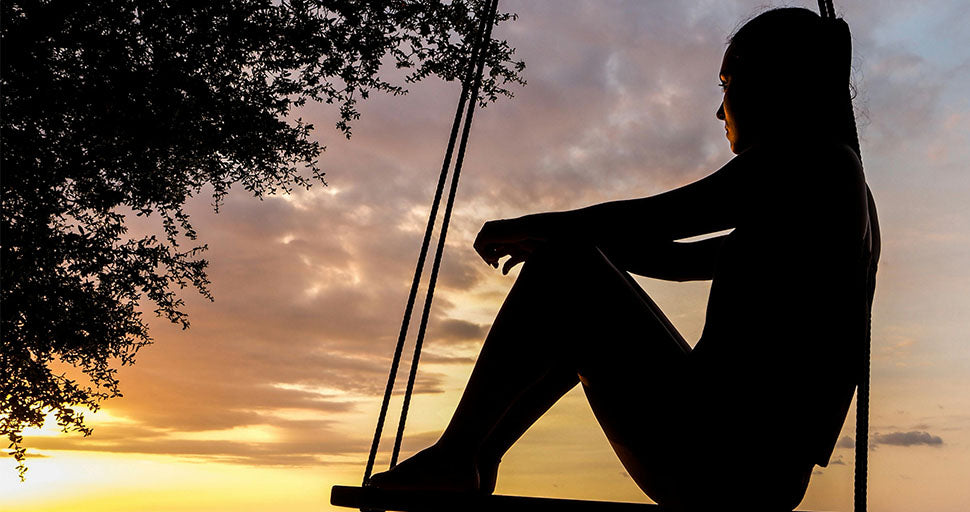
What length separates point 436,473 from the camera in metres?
2.02

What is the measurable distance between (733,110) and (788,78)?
149mm

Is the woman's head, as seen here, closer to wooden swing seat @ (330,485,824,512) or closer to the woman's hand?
the woman's hand

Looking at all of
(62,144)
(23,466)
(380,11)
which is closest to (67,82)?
(62,144)

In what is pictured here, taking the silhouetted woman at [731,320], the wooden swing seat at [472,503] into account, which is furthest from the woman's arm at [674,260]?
the wooden swing seat at [472,503]

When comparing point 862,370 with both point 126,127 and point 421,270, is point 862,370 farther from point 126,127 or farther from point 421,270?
point 126,127

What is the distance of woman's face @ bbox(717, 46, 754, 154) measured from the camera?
6.59 ft

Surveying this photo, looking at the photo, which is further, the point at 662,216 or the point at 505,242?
the point at 505,242

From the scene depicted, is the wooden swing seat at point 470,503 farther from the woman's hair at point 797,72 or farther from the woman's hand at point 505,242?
the woman's hair at point 797,72

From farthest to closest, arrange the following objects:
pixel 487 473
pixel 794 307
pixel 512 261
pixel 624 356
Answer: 1. pixel 512 261
2. pixel 487 473
3. pixel 624 356
4. pixel 794 307

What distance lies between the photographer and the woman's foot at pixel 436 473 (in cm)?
201

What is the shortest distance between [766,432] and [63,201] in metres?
6.66

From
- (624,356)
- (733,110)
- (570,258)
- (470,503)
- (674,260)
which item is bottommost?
(470,503)

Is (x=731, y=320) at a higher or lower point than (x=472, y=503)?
higher

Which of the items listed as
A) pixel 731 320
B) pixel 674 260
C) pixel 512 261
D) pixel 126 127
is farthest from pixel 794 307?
pixel 126 127
